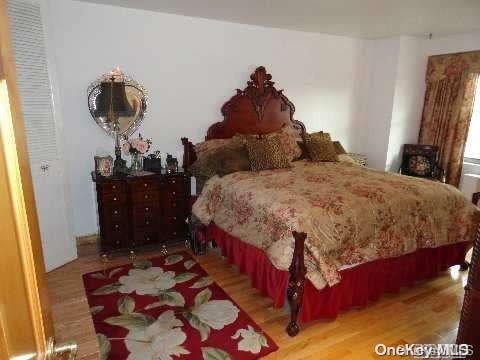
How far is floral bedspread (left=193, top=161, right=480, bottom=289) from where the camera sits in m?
2.12

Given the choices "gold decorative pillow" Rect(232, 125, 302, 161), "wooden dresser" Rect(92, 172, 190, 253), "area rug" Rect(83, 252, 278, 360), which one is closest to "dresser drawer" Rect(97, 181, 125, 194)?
"wooden dresser" Rect(92, 172, 190, 253)

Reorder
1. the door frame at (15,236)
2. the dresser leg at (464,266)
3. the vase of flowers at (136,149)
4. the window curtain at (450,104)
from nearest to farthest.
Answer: the door frame at (15,236)
the dresser leg at (464,266)
the vase of flowers at (136,149)
the window curtain at (450,104)

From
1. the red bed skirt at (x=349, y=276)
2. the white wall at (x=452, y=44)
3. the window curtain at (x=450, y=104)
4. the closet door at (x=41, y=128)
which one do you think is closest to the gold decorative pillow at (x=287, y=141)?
the red bed skirt at (x=349, y=276)

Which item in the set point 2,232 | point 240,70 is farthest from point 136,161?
point 2,232

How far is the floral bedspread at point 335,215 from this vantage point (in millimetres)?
2125

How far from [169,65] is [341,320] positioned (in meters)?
2.99

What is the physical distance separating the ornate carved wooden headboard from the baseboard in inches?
48.9

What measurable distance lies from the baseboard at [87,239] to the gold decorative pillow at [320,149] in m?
2.64

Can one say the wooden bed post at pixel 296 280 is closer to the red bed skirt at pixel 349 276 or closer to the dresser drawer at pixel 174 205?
the red bed skirt at pixel 349 276

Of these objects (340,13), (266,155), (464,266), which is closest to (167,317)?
(266,155)

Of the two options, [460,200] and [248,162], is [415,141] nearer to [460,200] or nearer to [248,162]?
[460,200]

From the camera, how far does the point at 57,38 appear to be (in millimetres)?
2951

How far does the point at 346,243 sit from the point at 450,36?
3.88 m

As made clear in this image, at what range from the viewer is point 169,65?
137 inches
